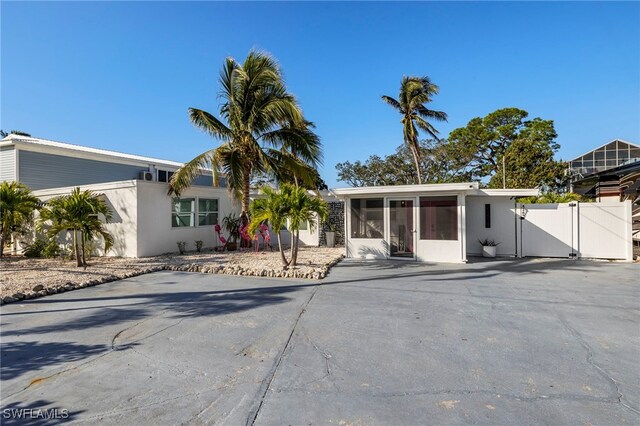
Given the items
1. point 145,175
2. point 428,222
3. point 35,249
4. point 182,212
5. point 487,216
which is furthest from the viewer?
point 145,175

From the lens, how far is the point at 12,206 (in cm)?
1005

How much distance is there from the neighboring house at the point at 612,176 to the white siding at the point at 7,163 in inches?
924

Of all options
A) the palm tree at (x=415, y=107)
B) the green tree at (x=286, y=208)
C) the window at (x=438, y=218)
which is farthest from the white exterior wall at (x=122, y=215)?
the palm tree at (x=415, y=107)

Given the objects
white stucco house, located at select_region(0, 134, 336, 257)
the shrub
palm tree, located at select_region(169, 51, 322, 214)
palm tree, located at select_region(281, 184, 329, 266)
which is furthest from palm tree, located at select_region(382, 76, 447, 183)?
the shrub

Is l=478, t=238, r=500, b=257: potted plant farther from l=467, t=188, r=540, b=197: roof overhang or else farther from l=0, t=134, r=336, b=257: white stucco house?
l=0, t=134, r=336, b=257: white stucco house

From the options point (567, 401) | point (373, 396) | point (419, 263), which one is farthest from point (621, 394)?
point (419, 263)


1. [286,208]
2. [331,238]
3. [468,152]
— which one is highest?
[468,152]

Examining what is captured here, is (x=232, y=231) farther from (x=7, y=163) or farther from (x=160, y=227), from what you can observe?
(x=7, y=163)

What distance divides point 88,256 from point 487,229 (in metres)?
14.1


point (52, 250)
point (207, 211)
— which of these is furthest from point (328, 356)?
point (52, 250)

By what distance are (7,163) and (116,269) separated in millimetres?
10317

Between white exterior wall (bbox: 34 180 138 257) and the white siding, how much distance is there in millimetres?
5948

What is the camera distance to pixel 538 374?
2.96 metres

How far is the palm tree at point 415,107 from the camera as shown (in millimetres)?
19297
